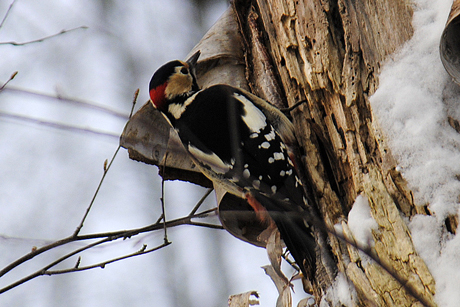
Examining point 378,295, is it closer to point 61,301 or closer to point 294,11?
point 294,11

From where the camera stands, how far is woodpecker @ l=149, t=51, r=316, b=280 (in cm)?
165

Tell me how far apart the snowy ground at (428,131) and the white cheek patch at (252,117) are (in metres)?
0.59

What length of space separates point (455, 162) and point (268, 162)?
0.75 meters

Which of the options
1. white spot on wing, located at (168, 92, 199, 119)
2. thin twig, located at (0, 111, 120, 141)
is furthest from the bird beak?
thin twig, located at (0, 111, 120, 141)

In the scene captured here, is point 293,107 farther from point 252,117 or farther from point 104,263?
point 104,263

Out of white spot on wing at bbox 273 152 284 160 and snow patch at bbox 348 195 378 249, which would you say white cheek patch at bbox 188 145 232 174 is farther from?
snow patch at bbox 348 195 378 249

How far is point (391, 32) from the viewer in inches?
54.0

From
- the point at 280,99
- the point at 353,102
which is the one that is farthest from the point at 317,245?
the point at 280,99

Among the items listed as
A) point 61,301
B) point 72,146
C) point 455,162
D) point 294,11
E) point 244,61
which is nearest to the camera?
point 455,162

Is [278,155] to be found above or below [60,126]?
above

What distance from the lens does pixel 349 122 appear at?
1.43 m

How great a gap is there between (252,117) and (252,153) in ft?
0.55

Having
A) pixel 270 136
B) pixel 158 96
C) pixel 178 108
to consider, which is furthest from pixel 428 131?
pixel 158 96

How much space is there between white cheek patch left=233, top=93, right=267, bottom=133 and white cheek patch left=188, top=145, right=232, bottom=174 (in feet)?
0.63
